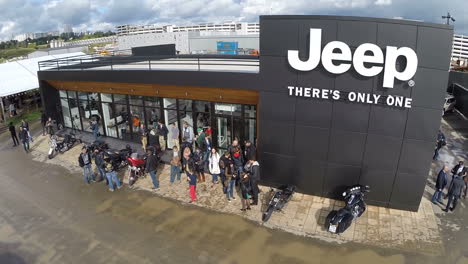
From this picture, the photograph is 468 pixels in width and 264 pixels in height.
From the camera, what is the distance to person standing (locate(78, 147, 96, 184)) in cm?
1182

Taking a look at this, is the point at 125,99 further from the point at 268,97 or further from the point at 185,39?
the point at 185,39

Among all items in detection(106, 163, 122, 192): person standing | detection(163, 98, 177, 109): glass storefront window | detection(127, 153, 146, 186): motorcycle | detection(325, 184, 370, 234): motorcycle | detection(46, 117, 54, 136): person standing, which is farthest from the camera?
detection(46, 117, 54, 136): person standing

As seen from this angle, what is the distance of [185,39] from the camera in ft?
157

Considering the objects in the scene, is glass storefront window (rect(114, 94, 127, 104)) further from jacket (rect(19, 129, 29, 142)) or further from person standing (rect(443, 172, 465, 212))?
person standing (rect(443, 172, 465, 212))

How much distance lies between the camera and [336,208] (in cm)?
990

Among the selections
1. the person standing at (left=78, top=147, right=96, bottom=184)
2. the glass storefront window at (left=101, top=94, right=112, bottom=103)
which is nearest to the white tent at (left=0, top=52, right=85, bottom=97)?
the glass storefront window at (left=101, top=94, right=112, bottom=103)

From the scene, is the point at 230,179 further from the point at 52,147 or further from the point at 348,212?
the point at 52,147

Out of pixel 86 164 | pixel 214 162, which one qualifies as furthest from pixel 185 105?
pixel 86 164

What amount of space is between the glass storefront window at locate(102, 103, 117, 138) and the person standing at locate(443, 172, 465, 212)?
49.9 ft

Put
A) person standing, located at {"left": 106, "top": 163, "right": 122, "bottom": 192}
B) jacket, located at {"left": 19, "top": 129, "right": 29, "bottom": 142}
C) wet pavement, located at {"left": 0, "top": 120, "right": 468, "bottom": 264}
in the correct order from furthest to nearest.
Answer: jacket, located at {"left": 19, "top": 129, "right": 29, "bottom": 142}
person standing, located at {"left": 106, "top": 163, "right": 122, "bottom": 192}
wet pavement, located at {"left": 0, "top": 120, "right": 468, "bottom": 264}

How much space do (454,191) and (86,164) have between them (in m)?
12.9

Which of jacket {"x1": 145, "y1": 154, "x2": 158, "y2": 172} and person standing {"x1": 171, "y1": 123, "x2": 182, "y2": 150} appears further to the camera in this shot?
person standing {"x1": 171, "y1": 123, "x2": 182, "y2": 150}

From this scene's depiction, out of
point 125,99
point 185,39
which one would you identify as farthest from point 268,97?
point 185,39

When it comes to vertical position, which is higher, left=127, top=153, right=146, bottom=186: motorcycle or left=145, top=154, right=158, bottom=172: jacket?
left=145, top=154, right=158, bottom=172: jacket
